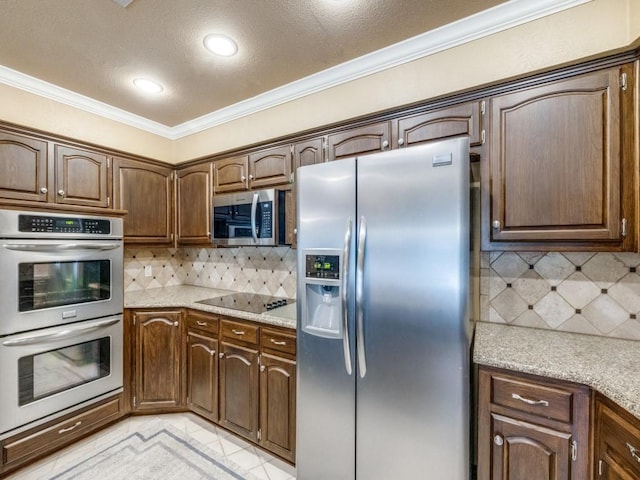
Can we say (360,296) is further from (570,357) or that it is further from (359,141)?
(359,141)

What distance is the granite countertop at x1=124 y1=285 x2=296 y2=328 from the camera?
1.98 metres

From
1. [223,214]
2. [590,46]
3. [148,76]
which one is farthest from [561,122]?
[148,76]

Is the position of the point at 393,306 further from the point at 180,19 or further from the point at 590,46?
the point at 180,19

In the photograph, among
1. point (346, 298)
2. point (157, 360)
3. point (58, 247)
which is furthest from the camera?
point (157, 360)

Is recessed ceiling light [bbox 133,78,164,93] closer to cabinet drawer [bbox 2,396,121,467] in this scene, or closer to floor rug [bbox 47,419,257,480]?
cabinet drawer [bbox 2,396,121,467]

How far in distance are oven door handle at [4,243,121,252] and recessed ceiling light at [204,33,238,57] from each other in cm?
156

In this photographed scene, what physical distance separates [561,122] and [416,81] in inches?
33.1

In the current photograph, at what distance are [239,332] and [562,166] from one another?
2052 mm

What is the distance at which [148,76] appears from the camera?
2238 mm

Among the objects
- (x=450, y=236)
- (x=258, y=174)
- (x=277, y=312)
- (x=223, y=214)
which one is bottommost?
(x=277, y=312)

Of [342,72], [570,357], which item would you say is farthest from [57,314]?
[570,357]

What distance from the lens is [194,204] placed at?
9.53 feet

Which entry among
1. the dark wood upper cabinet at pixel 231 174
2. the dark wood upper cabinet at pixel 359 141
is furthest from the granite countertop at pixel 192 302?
the dark wood upper cabinet at pixel 359 141

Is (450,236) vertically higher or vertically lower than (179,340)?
higher
